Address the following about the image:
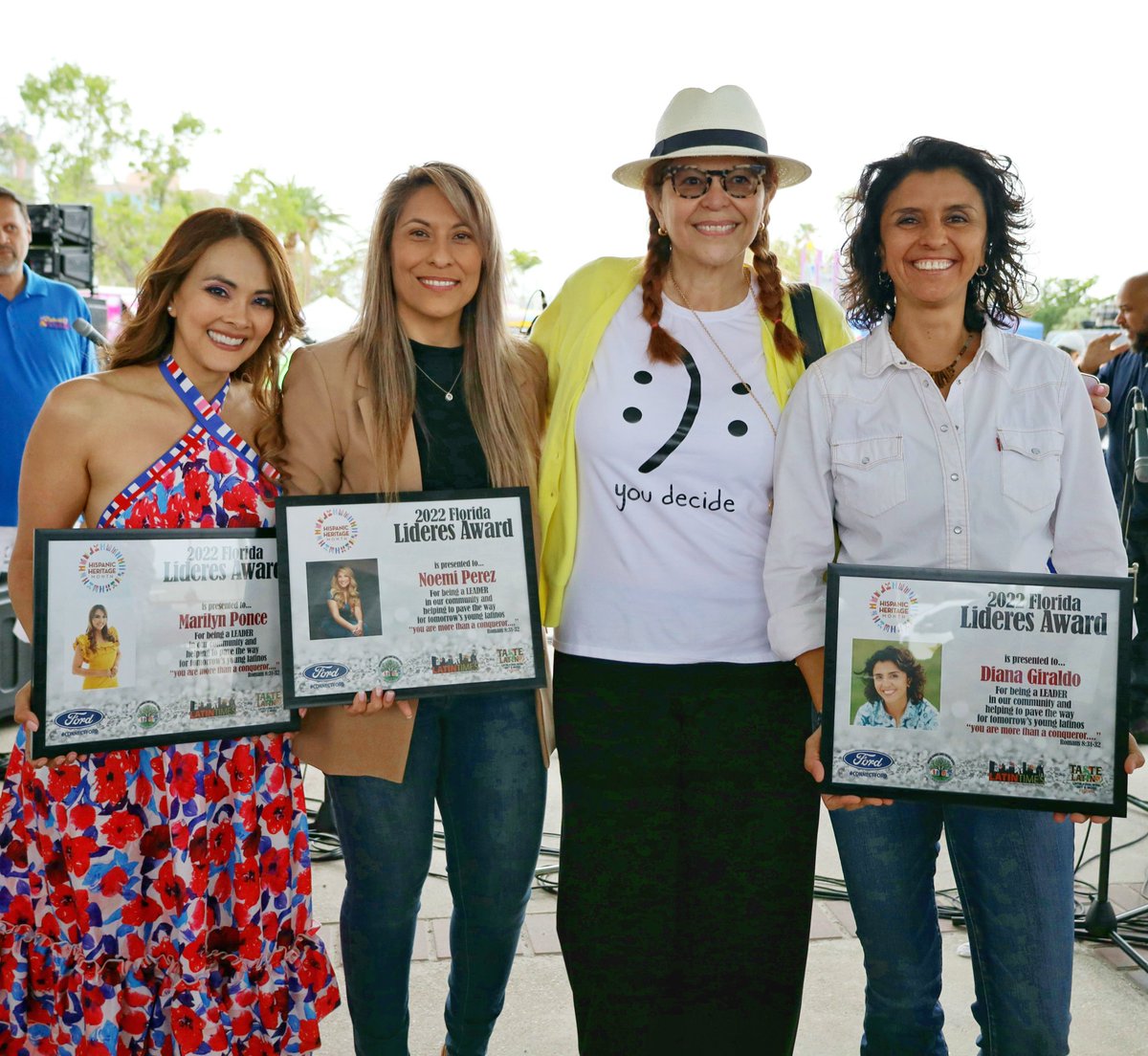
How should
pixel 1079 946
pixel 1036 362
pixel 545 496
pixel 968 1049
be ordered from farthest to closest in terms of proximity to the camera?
pixel 1079 946 < pixel 968 1049 < pixel 545 496 < pixel 1036 362

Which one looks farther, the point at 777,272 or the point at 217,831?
the point at 777,272

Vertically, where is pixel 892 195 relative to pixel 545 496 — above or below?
above

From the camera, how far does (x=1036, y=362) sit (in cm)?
195

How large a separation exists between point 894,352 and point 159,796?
5.68 feet

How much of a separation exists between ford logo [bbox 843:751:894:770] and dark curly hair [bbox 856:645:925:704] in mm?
94

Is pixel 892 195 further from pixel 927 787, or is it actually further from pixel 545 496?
pixel 927 787

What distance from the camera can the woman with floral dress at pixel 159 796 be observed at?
6.91 feet

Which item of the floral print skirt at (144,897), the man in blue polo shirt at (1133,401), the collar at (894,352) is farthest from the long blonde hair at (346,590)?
the man in blue polo shirt at (1133,401)

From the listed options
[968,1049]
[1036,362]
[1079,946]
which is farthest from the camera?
[1079,946]

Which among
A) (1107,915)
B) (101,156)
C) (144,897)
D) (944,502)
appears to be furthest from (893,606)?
(101,156)

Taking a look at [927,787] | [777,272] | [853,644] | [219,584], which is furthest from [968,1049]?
[219,584]

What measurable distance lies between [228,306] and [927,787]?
166 centimetres

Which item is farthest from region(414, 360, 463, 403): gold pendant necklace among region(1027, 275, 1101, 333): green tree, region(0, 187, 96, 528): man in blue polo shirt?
→ region(1027, 275, 1101, 333): green tree

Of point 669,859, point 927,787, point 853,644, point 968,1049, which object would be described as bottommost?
point 968,1049
